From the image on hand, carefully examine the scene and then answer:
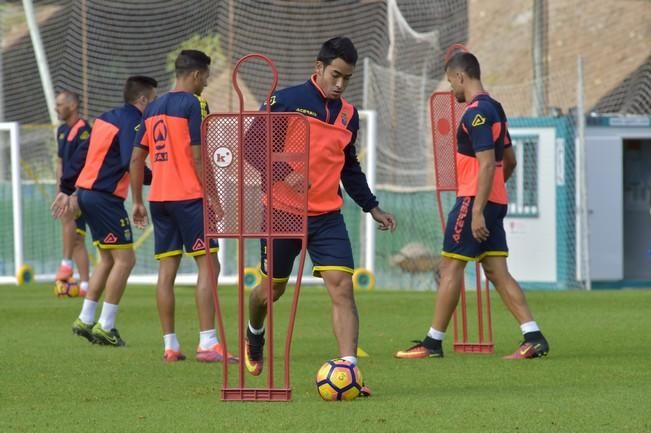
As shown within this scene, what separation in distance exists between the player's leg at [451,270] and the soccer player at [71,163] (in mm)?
3733

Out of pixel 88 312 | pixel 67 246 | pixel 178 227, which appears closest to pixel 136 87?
pixel 178 227

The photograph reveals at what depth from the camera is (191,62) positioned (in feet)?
33.6

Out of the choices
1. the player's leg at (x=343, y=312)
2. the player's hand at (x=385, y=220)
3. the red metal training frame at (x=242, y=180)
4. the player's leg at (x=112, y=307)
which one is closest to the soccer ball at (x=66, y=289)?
the player's leg at (x=112, y=307)

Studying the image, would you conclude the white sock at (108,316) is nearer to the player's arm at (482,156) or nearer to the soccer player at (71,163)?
the soccer player at (71,163)

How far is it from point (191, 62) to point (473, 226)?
2.25 metres

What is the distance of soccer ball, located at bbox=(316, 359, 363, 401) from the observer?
26.1 ft

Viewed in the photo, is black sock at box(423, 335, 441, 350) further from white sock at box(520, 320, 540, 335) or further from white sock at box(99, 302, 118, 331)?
white sock at box(99, 302, 118, 331)

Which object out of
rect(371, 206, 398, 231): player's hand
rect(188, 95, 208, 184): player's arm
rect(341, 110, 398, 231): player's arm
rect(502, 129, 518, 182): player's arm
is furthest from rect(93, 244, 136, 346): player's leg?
rect(371, 206, 398, 231): player's hand

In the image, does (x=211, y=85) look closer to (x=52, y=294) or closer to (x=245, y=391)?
(x=52, y=294)

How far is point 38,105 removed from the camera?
26.2m

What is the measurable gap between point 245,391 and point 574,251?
1477 cm

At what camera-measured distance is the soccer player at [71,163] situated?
1302 cm

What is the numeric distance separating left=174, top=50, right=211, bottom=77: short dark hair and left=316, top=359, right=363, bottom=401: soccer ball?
300 cm

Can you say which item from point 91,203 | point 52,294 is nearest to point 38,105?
point 52,294
